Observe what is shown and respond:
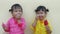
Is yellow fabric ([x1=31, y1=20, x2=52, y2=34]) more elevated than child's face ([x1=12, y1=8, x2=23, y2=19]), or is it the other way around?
child's face ([x1=12, y1=8, x2=23, y2=19])

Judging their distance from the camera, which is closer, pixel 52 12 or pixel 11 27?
pixel 11 27

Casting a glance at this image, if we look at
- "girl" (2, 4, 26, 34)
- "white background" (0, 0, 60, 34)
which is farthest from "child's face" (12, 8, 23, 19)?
"white background" (0, 0, 60, 34)

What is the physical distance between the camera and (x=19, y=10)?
48.0 inches

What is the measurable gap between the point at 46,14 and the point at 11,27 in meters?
0.26

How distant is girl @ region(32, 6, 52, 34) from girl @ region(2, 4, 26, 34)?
9 cm

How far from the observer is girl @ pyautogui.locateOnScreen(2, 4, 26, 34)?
1220 mm

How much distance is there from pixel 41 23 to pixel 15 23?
17 centimetres

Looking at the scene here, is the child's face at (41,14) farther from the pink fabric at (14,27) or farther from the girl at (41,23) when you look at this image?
the pink fabric at (14,27)

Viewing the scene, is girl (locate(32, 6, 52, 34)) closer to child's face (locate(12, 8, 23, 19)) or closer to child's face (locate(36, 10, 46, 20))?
child's face (locate(36, 10, 46, 20))

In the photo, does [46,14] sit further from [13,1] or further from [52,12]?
[13,1]

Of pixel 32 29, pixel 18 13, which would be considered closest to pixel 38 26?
pixel 32 29

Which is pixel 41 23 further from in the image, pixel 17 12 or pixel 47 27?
pixel 17 12

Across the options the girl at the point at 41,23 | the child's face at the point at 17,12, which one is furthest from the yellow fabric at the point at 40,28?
the child's face at the point at 17,12

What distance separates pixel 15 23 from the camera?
48.5 inches
